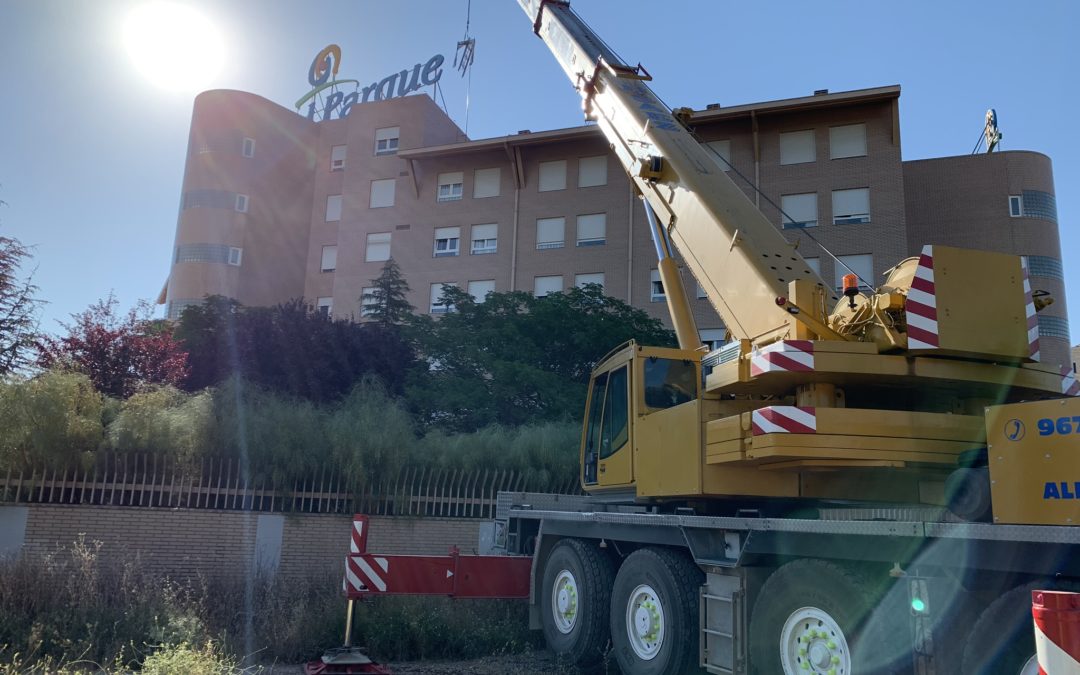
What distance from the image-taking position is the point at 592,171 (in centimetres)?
3538

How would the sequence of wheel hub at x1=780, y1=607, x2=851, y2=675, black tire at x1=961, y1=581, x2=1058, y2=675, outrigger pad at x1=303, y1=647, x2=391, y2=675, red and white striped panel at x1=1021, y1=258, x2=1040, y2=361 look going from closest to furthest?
black tire at x1=961, y1=581, x2=1058, y2=675 < outrigger pad at x1=303, y1=647, x2=391, y2=675 < wheel hub at x1=780, y1=607, x2=851, y2=675 < red and white striped panel at x1=1021, y1=258, x2=1040, y2=361

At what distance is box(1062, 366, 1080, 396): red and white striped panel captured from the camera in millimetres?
6156

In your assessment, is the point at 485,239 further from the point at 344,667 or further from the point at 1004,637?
the point at 1004,637

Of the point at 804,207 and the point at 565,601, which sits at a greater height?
the point at 804,207

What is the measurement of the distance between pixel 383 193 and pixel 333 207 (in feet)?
12.7

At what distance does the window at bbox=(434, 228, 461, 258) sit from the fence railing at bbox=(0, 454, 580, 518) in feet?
77.0

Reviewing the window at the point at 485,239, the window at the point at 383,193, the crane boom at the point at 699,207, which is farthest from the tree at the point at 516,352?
the window at the point at 383,193

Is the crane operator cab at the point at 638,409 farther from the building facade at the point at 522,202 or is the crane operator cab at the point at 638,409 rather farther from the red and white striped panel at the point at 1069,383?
the building facade at the point at 522,202

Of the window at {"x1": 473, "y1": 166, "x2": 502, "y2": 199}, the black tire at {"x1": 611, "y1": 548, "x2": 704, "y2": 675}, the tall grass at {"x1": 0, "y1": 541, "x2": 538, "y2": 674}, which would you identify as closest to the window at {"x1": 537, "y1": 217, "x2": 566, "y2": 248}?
the window at {"x1": 473, "y1": 166, "x2": 502, "y2": 199}

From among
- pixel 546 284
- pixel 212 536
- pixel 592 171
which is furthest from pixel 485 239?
pixel 212 536

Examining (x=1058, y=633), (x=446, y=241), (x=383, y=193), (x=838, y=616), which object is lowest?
(x=838, y=616)

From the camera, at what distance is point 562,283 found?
114 ft

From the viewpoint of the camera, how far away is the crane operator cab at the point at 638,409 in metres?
7.60

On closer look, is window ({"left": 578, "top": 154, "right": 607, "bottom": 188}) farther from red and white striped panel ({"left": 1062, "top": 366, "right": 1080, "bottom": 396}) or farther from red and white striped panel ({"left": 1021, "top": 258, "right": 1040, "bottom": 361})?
red and white striped panel ({"left": 1021, "top": 258, "right": 1040, "bottom": 361})
